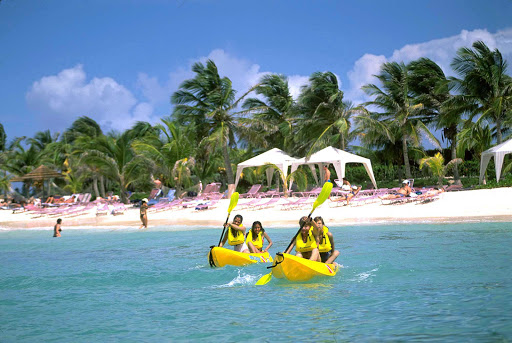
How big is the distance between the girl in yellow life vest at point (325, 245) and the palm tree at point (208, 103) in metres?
20.8

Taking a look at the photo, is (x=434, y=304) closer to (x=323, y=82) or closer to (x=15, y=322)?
(x=15, y=322)

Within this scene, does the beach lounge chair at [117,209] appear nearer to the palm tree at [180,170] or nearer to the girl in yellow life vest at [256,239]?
the palm tree at [180,170]

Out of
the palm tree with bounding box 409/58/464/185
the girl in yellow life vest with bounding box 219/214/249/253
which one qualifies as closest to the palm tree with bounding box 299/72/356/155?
the palm tree with bounding box 409/58/464/185

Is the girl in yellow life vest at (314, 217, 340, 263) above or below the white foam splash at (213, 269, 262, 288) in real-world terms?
above

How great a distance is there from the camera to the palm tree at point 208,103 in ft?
95.7

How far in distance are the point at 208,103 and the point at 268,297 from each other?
22616mm

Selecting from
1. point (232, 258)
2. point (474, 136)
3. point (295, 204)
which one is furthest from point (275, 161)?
point (232, 258)

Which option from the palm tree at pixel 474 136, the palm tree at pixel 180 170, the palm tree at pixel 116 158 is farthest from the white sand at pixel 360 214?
the palm tree at pixel 116 158

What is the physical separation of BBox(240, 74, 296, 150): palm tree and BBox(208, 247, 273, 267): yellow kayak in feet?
67.1

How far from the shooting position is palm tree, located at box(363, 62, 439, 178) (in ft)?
86.6

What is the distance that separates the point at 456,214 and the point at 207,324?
12685mm

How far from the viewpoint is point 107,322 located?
6773 mm

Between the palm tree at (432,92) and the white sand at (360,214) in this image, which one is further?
the palm tree at (432,92)

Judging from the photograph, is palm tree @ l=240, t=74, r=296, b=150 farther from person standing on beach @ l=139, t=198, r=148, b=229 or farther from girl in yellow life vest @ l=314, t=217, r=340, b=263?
girl in yellow life vest @ l=314, t=217, r=340, b=263
